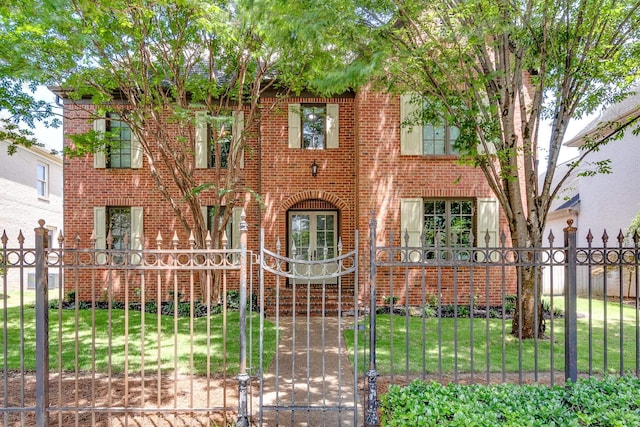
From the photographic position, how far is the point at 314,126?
1092 centimetres

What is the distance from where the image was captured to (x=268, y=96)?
10727 mm

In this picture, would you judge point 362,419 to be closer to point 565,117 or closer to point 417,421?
point 417,421

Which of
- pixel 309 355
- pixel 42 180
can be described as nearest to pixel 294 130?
pixel 309 355

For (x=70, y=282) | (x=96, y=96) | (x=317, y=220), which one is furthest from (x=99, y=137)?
(x=317, y=220)

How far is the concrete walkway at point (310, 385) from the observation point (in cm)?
376

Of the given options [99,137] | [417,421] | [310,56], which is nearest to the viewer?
[417,421]

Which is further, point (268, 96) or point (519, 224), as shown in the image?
point (268, 96)

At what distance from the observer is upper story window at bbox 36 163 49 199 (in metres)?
16.5

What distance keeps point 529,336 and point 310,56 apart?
19.2 ft

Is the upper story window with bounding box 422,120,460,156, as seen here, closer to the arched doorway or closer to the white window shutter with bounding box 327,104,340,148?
the white window shutter with bounding box 327,104,340,148

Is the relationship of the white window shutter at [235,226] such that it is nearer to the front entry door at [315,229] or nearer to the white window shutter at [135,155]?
the front entry door at [315,229]

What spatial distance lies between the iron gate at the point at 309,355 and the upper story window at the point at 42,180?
40.2 ft

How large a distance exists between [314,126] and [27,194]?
12601 millimetres

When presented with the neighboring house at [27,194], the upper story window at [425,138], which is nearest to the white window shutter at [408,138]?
the upper story window at [425,138]
